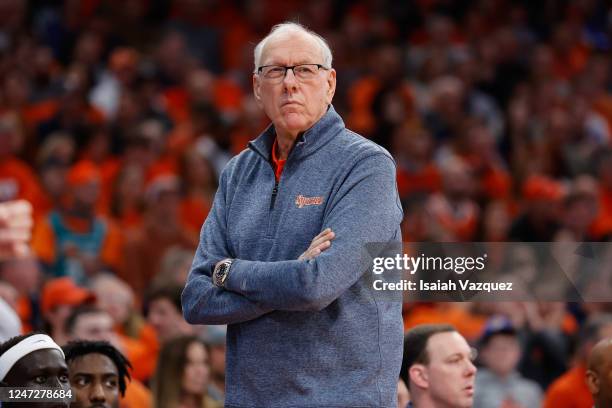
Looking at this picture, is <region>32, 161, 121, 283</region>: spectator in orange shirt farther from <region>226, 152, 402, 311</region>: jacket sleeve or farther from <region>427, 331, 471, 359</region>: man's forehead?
<region>226, 152, 402, 311</region>: jacket sleeve

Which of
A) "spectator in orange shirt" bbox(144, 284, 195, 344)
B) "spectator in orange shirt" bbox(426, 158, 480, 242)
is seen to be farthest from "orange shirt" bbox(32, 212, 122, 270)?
"spectator in orange shirt" bbox(426, 158, 480, 242)

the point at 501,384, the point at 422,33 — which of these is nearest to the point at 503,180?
the point at 422,33

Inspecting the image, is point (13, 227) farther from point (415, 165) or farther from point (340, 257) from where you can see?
point (415, 165)

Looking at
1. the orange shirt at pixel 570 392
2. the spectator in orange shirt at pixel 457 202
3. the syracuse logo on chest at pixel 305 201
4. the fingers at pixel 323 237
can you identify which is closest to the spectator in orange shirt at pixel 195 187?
the spectator in orange shirt at pixel 457 202

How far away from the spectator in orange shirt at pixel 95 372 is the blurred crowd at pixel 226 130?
1650 millimetres

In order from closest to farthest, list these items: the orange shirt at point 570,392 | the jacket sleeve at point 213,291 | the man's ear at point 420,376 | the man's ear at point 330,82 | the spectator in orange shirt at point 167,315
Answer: the jacket sleeve at point 213,291 → the man's ear at point 330,82 → the man's ear at point 420,376 → the orange shirt at point 570,392 → the spectator in orange shirt at point 167,315

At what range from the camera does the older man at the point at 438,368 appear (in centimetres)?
500

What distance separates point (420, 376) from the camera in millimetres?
5176

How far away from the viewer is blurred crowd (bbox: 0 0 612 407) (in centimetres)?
787

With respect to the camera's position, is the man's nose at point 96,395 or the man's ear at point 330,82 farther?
the man's nose at point 96,395

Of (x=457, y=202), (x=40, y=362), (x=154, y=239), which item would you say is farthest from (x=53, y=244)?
(x=40, y=362)

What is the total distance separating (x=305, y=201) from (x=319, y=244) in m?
0.20

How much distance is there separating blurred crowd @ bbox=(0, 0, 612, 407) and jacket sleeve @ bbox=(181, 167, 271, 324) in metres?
2.74

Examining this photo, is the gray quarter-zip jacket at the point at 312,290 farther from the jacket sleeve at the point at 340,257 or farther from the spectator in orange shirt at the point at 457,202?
the spectator in orange shirt at the point at 457,202
